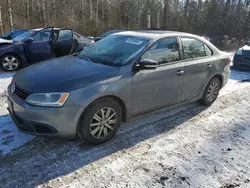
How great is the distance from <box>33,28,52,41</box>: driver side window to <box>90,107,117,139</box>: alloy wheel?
16.9 ft

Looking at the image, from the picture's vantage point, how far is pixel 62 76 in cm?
314

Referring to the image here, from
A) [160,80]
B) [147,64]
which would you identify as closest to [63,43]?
[160,80]

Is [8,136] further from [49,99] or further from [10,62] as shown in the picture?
[10,62]

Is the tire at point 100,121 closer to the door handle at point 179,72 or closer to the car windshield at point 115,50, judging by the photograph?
Answer: the car windshield at point 115,50

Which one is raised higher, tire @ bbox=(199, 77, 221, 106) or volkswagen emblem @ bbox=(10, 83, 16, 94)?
volkswagen emblem @ bbox=(10, 83, 16, 94)

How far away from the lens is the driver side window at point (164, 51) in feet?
12.1

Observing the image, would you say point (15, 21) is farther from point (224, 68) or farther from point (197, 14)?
point (224, 68)

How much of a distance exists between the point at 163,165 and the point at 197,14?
2338 cm

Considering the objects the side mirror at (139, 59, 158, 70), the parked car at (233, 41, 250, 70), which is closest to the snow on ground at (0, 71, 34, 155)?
the side mirror at (139, 59, 158, 70)

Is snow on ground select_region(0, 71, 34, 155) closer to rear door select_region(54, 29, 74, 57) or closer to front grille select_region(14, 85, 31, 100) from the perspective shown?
front grille select_region(14, 85, 31, 100)

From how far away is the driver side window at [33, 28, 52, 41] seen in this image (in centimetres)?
746

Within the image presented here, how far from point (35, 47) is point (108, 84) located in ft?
16.6

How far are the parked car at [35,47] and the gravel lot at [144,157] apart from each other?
345 cm

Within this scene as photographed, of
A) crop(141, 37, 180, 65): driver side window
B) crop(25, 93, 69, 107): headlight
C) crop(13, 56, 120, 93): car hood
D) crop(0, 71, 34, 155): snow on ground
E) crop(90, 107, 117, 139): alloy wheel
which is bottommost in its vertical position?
crop(0, 71, 34, 155): snow on ground
